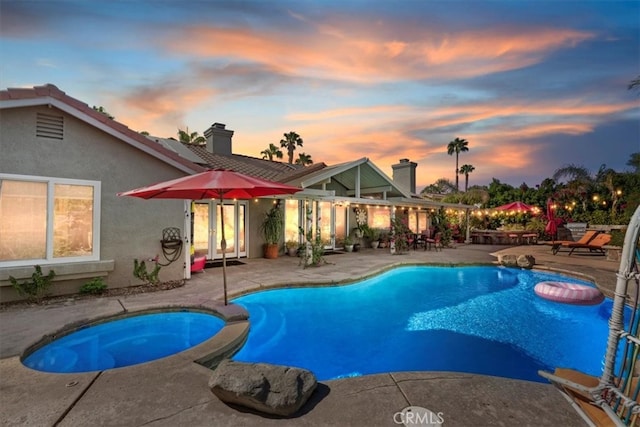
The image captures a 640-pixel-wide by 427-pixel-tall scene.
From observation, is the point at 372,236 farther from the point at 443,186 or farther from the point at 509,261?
the point at 443,186

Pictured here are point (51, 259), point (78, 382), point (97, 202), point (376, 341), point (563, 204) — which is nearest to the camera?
point (78, 382)

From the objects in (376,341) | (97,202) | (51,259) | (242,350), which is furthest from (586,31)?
(51,259)

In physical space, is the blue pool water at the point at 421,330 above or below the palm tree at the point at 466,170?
below

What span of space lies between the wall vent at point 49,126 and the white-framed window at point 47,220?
927 millimetres

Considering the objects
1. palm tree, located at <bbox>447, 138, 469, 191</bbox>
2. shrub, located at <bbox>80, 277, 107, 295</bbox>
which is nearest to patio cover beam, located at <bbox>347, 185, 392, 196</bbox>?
shrub, located at <bbox>80, 277, 107, 295</bbox>

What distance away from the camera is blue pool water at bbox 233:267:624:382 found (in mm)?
4660

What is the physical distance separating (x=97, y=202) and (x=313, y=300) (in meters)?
5.56

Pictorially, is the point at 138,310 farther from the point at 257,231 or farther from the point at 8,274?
the point at 257,231

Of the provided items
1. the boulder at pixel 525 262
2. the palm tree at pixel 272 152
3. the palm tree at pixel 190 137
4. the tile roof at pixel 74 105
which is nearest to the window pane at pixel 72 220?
the tile roof at pixel 74 105

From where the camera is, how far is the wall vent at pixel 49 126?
6244mm

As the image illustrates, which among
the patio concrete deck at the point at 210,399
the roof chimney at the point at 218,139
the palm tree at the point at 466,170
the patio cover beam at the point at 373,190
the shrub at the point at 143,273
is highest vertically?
the palm tree at the point at 466,170

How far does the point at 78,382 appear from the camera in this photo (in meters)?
3.05

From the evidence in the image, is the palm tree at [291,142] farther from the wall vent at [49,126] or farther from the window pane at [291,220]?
the wall vent at [49,126]

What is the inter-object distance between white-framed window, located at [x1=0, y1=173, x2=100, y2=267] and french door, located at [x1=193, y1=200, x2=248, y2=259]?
4.35 m
